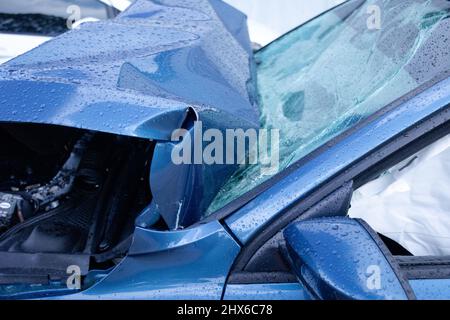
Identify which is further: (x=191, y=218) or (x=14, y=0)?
(x=14, y=0)

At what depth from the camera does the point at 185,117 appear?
4.67 feet

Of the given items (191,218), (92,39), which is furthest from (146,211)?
(92,39)

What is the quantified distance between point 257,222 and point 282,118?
566mm

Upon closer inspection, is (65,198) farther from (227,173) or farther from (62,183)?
(227,173)

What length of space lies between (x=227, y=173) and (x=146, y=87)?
1.06 feet

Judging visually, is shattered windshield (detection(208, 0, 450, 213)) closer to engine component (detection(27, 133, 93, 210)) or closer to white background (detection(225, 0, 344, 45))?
engine component (detection(27, 133, 93, 210))

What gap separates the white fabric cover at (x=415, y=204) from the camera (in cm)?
153

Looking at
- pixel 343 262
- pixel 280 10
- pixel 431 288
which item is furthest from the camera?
pixel 280 10

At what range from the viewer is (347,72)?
1913mm

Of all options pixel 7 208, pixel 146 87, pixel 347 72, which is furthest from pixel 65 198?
pixel 347 72

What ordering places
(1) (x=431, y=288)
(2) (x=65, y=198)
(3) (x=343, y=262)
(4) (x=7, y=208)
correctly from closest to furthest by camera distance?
1. (3) (x=343, y=262)
2. (1) (x=431, y=288)
3. (4) (x=7, y=208)
4. (2) (x=65, y=198)

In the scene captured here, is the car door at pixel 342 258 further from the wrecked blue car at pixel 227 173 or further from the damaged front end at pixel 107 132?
the damaged front end at pixel 107 132
